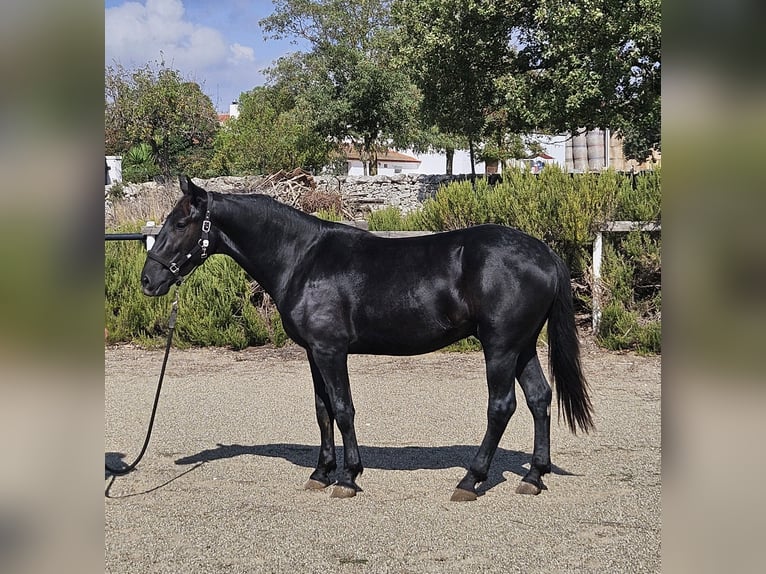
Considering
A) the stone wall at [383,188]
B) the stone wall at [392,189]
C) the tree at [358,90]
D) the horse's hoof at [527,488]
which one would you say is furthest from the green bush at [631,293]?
the tree at [358,90]

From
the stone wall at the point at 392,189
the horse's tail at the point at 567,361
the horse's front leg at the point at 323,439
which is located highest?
the stone wall at the point at 392,189

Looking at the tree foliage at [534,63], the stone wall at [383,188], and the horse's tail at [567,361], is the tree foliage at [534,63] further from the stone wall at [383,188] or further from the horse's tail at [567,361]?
the horse's tail at [567,361]

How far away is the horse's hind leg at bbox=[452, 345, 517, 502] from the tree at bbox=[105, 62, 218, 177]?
99.2ft

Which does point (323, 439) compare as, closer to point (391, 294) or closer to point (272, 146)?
point (391, 294)

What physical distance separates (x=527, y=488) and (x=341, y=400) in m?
1.29

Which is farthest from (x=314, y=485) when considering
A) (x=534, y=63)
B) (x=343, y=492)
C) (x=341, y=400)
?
(x=534, y=63)

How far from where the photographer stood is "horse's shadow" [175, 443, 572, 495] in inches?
207

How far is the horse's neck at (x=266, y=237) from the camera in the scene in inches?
193

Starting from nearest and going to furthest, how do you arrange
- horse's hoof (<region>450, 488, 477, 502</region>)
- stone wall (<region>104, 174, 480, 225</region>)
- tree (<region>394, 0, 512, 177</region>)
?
horse's hoof (<region>450, 488, 477, 502</region>), stone wall (<region>104, 174, 480, 225</region>), tree (<region>394, 0, 512, 177</region>)

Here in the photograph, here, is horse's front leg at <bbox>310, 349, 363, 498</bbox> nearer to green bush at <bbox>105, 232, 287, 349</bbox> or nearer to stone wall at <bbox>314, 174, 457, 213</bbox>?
green bush at <bbox>105, 232, 287, 349</bbox>

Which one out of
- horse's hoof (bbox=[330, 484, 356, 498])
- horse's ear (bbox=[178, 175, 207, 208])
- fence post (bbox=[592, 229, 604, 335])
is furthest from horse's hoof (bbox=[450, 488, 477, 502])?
fence post (bbox=[592, 229, 604, 335])

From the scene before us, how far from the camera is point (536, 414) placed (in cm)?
482
